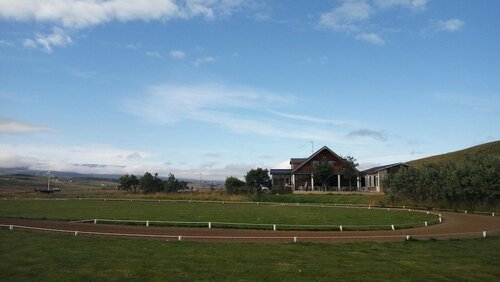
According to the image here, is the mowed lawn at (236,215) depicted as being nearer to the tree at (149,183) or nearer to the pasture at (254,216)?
the pasture at (254,216)

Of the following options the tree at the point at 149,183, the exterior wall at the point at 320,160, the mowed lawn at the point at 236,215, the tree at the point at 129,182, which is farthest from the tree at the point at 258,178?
the mowed lawn at the point at 236,215

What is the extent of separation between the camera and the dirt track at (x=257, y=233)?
2056cm

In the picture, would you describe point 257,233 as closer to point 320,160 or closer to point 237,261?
point 237,261

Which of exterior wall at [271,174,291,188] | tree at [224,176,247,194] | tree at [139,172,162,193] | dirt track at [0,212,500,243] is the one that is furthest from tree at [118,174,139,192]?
dirt track at [0,212,500,243]

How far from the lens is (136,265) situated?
1282 centimetres

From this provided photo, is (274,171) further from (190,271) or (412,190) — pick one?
(190,271)

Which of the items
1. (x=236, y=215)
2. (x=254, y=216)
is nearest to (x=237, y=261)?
(x=254, y=216)

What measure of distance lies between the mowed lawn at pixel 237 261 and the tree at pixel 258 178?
62.7m

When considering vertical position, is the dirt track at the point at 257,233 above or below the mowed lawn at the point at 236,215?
below

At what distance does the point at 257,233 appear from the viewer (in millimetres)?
23000

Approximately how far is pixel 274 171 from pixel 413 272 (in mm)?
81013

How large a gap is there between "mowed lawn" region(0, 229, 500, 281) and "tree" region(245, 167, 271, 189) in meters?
62.7

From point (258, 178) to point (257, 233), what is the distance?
193 ft

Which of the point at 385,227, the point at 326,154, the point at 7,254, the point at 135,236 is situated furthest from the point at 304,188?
the point at 7,254
